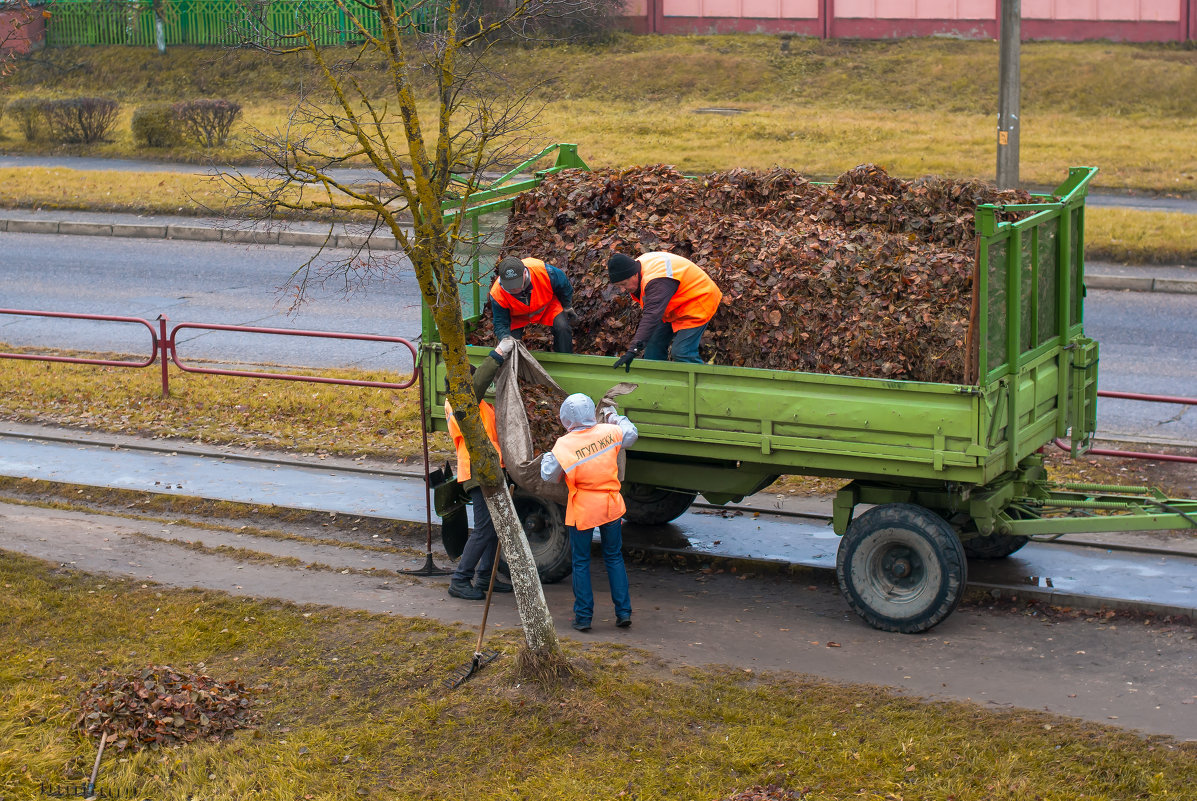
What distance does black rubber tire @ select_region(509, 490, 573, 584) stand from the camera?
8562 millimetres

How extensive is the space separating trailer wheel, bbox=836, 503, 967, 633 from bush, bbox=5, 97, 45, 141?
982 inches

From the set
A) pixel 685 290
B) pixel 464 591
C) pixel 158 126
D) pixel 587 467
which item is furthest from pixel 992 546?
pixel 158 126

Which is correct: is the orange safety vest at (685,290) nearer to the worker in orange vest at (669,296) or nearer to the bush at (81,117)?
the worker in orange vest at (669,296)

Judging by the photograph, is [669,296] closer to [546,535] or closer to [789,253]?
[789,253]

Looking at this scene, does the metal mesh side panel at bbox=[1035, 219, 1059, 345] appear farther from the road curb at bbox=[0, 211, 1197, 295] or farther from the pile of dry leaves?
the road curb at bbox=[0, 211, 1197, 295]

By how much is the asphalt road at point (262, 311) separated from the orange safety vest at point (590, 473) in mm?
5107

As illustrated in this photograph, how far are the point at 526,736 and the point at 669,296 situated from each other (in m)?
3.25

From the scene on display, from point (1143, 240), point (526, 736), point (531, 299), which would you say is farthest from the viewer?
point (1143, 240)

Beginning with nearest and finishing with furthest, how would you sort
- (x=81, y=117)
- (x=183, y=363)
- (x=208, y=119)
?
(x=183, y=363)
(x=208, y=119)
(x=81, y=117)

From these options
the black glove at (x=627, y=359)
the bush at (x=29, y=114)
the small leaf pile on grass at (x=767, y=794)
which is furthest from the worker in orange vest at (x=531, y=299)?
the bush at (x=29, y=114)

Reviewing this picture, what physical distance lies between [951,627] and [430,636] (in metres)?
3.09

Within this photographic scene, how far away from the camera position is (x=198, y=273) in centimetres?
1812

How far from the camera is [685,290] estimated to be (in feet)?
27.5

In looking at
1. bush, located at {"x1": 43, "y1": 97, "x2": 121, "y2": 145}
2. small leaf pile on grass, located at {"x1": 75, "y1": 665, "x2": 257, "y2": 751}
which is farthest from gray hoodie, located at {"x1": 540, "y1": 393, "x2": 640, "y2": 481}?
bush, located at {"x1": 43, "y1": 97, "x2": 121, "y2": 145}
